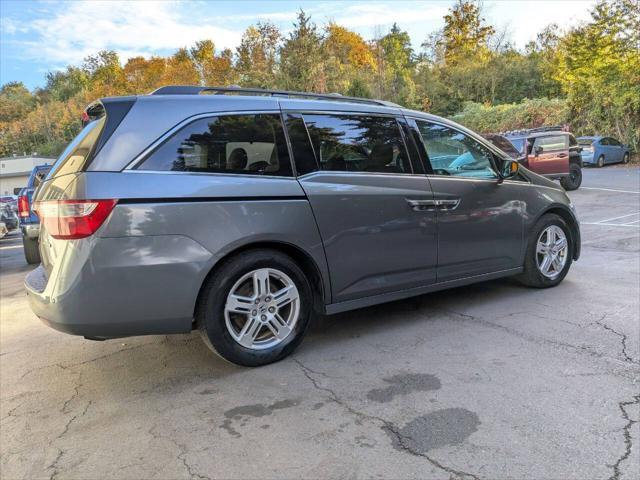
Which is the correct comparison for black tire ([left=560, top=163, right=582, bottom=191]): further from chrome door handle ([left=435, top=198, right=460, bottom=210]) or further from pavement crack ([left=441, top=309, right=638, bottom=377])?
pavement crack ([left=441, top=309, right=638, bottom=377])

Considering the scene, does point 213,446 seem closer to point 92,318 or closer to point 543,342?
point 92,318

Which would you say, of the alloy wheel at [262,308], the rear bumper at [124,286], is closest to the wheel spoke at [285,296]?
the alloy wheel at [262,308]

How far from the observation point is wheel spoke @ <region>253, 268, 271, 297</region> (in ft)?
A: 11.3

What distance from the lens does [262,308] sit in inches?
138

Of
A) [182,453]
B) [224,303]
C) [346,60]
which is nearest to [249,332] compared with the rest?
[224,303]

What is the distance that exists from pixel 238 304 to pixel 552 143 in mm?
14221

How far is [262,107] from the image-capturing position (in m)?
3.61

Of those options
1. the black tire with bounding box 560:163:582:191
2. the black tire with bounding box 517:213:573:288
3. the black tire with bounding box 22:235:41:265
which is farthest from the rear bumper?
the black tire with bounding box 560:163:582:191

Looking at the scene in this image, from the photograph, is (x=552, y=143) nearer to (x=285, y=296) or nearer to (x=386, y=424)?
(x=285, y=296)

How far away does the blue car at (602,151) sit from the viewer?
23453 mm

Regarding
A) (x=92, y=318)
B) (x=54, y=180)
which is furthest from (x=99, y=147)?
(x=92, y=318)

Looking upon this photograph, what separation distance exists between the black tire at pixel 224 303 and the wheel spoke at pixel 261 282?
40mm

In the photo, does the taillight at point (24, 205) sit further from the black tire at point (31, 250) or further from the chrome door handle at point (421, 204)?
the chrome door handle at point (421, 204)

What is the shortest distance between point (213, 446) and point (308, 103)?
248 cm
